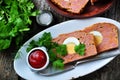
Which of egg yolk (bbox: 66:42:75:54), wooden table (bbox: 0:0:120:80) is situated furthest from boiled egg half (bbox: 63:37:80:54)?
wooden table (bbox: 0:0:120:80)

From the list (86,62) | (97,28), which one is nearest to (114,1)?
(97,28)

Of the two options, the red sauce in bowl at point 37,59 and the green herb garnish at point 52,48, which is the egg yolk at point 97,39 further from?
the red sauce in bowl at point 37,59

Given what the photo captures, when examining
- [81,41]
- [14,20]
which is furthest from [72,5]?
[14,20]

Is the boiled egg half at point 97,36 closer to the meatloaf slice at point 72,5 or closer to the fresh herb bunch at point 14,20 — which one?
the meatloaf slice at point 72,5

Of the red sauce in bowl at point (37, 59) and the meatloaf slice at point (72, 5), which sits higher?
the meatloaf slice at point (72, 5)

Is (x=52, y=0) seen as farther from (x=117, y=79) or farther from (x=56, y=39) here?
(x=117, y=79)

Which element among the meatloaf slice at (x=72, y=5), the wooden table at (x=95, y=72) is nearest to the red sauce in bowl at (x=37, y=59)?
the wooden table at (x=95, y=72)
